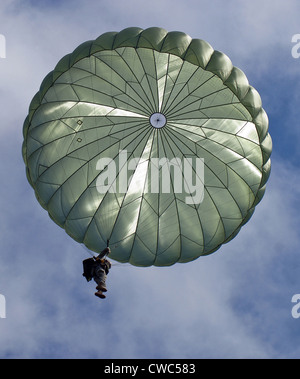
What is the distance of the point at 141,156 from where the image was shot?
2192cm

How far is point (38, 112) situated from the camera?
68.2ft

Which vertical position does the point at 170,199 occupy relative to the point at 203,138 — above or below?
below

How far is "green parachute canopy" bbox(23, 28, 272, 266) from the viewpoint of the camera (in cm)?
2080

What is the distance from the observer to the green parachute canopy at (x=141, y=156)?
20.8m

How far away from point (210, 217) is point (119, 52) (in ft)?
19.3

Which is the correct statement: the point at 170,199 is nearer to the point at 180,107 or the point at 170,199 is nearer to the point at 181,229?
the point at 181,229

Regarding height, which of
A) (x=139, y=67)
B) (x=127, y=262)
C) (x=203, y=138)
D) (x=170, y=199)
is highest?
(x=139, y=67)

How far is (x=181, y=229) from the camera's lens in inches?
830

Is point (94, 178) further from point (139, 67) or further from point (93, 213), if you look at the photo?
point (139, 67)

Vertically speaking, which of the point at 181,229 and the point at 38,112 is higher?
the point at 38,112

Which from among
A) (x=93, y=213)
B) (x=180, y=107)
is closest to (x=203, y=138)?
(x=180, y=107)

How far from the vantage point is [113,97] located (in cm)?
2156

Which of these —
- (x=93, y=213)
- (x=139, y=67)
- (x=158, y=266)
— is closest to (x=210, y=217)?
(x=158, y=266)

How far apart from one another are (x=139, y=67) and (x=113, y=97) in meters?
1.30
